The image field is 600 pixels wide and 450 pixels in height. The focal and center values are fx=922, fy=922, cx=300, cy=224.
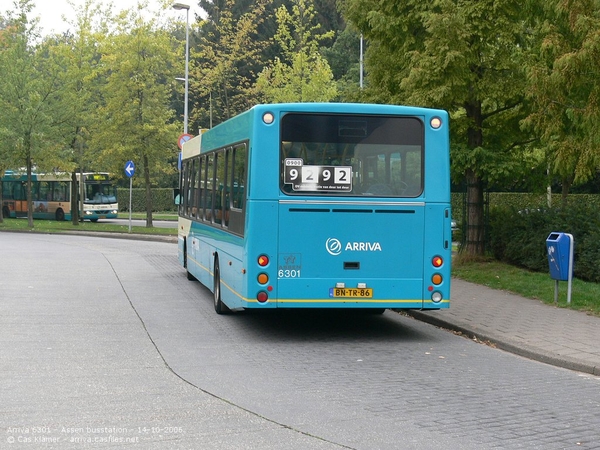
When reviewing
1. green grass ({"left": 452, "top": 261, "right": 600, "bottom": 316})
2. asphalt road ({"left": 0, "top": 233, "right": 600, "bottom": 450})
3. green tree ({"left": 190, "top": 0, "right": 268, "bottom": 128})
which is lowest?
asphalt road ({"left": 0, "top": 233, "right": 600, "bottom": 450})

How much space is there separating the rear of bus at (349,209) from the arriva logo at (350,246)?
0.04ft

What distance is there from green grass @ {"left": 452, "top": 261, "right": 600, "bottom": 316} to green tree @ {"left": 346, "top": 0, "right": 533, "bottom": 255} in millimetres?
1460

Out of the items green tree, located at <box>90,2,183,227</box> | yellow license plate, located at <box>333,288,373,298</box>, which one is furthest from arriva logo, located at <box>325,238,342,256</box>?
green tree, located at <box>90,2,183,227</box>

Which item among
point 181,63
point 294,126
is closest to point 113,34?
point 181,63

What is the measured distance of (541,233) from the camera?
1934cm

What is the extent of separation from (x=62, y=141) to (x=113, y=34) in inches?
234

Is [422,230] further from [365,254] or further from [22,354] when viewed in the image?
[22,354]

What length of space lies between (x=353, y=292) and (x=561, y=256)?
4255 mm

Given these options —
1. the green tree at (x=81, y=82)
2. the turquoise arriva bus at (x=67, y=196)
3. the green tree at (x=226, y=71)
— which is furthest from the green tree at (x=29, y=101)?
the green tree at (x=226, y=71)

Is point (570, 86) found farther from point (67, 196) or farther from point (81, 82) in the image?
point (67, 196)

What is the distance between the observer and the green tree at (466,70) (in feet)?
62.6

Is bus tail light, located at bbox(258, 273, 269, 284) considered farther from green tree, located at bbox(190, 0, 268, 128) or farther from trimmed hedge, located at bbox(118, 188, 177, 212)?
trimmed hedge, located at bbox(118, 188, 177, 212)

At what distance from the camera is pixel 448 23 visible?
61.3ft

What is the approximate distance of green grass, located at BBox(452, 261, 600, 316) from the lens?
49.1 ft
